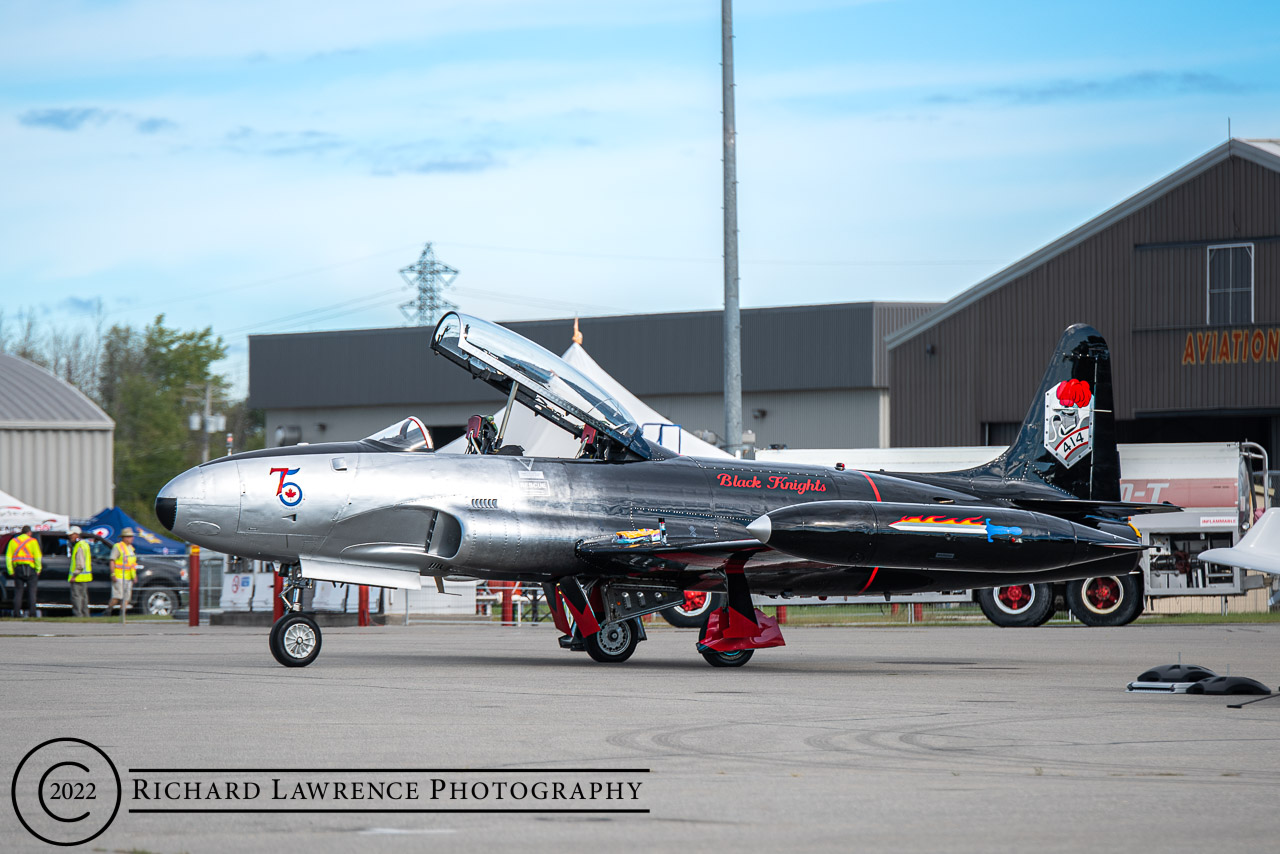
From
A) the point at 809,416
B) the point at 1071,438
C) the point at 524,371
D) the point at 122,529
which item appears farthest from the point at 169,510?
the point at 809,416

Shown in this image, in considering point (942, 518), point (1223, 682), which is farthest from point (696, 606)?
point (1223, 682)

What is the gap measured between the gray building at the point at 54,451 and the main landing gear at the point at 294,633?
32.2 meters

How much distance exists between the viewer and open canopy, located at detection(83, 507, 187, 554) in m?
33.4

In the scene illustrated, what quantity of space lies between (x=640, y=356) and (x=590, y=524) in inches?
1628

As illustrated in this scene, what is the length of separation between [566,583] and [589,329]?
4174 cm

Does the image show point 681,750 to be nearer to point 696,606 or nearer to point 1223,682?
point 1223,682

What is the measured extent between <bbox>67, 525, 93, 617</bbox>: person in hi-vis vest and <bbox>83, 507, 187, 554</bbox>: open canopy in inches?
92.7

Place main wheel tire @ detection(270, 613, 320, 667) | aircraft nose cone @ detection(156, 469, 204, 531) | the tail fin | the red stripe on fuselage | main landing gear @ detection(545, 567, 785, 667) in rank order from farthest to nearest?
the tail fin < the red stripe on fuselage < main landing gear @ detection(545, 567, 785, 667) < main wheel tire @ detection(270, 613, 320, 667) < aircraft nose cone @ detection(156, 469, 204, 531)

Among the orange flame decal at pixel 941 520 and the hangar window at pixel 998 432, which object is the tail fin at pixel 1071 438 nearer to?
the orange flame decal at pixel 941 520

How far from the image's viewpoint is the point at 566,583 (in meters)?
14.6

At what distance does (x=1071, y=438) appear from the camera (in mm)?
18062

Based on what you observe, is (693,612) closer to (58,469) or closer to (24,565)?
(24,565)

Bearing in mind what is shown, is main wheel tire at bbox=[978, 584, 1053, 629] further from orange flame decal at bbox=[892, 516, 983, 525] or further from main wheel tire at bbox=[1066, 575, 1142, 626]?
orange flame decal at bbox=[892, 516, 983, 525]

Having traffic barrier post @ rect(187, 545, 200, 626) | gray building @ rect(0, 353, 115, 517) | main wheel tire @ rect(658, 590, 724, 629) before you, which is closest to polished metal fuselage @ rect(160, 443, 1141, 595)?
main wheel tire @ rect(658, 590, 724, 629)
